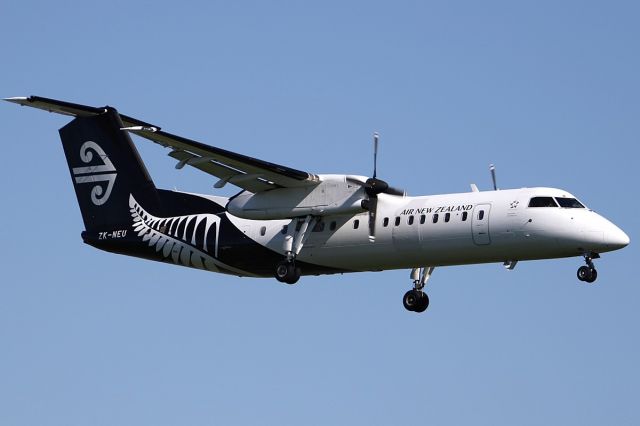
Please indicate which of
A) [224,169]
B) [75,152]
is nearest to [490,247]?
[224,169]

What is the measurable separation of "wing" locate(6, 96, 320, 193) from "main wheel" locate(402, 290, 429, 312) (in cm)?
393

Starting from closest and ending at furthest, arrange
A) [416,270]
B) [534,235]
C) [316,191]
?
1. [534,235]
2. [316,191]
3. [416,270]

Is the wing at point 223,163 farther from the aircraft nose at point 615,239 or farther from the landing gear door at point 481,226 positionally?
the aircraft nose at point 615,239

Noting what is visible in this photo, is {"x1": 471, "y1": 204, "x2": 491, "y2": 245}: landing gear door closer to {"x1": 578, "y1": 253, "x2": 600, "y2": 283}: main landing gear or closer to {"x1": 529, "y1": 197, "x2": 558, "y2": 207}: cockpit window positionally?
{"x1": 529, "y1": 197, "x2": 558, "y2": 207}: cockpit window

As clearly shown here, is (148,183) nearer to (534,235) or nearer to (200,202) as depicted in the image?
(200,202)

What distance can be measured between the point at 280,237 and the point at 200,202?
9.24ft

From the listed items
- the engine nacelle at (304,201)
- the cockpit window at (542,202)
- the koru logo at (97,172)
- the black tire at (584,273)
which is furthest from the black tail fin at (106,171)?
the black tire at (584,273)

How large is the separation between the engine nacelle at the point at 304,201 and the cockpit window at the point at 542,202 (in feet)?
12.5

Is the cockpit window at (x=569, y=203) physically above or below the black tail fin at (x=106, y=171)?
below

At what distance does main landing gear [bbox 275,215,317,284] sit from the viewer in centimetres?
2812

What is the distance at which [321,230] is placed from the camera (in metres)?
28.3

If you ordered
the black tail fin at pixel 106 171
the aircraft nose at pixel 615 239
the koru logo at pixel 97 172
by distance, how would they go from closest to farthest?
the aircraft nose at pixel 615 239
the black tail fin at pixel 106 171
the koru logo at pixel 97 172

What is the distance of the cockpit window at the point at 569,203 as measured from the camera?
26.0 meters

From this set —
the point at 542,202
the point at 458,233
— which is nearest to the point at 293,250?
the point at 458,233
